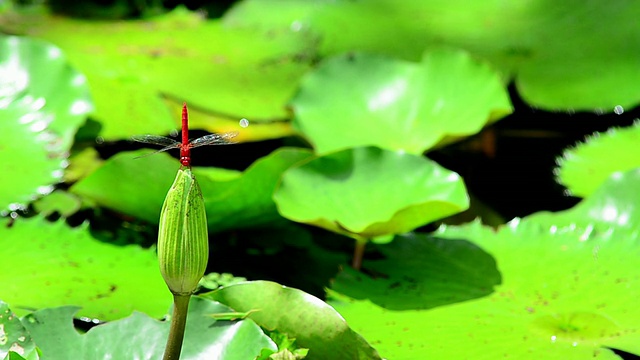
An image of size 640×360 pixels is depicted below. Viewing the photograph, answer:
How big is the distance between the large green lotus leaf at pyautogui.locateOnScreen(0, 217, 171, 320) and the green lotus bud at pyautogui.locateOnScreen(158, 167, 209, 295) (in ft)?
1.33

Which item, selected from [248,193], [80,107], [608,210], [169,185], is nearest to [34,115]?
[80,107]

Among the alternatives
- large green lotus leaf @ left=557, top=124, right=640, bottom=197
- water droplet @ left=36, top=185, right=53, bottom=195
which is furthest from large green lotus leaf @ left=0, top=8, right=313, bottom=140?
large green lotus leaf @ left=557, top=124, right=640, bottom=197

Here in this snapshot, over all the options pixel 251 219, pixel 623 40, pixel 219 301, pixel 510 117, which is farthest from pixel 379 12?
pixel 219 301

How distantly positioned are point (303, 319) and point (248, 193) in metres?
0.37

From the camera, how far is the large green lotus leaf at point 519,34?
1.83 m

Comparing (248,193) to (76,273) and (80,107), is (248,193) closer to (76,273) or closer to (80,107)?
(76,273)

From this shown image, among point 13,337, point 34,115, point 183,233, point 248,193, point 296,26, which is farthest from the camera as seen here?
point 296,26

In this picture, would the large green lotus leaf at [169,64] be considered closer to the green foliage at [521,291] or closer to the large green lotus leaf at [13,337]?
the green foliage at [521,291]

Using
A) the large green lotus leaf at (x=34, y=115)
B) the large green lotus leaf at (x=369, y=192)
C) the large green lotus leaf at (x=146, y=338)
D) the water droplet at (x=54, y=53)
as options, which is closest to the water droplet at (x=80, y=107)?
the large green lotus leaf at (x=34, y=115)

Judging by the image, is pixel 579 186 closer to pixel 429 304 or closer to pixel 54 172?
pixel 429 304

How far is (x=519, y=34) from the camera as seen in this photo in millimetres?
1979

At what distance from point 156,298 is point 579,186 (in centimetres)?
82

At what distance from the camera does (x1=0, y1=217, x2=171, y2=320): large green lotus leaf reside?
105 cm

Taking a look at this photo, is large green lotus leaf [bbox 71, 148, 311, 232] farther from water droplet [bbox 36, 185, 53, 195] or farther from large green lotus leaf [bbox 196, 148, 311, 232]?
water droplet [bbox 36, 185, 53, 195]
